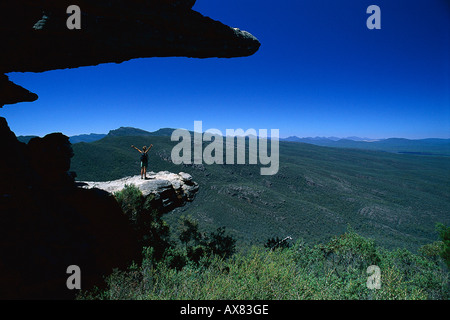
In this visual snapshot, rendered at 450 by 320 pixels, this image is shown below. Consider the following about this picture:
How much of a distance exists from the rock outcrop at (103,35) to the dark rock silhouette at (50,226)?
3.76 meters

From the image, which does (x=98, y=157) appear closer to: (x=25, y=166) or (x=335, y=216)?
(x=25, y=166)

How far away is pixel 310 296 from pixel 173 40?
1482 cm

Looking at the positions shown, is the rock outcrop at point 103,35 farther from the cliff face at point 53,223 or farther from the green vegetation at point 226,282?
the green vegetation at point 226,282

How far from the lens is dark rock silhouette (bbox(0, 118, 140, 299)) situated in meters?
7.36

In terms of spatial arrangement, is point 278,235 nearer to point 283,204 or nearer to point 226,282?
point 283,204

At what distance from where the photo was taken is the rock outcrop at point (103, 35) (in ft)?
27.1

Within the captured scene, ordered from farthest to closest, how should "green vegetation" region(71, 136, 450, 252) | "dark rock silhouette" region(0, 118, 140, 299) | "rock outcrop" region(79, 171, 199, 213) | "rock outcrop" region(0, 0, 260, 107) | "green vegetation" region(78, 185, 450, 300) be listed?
"green vegetation" region(71, 136, 450, 252)
"rock outcrop" region(79, 171, 199, 213)
"rock outcrop" region(0, 0, 260, 107)
"green vegetation" region(78, 185, 450, 300)
"dark rock silhouette" region(0, 118, 140, 299)

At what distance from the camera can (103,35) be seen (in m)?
9.47

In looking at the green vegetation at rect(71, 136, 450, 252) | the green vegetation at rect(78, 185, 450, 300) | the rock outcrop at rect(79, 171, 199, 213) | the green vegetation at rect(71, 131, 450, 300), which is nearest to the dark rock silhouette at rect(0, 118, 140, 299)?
the green vegetation at rect(78, 185, 450, 300)

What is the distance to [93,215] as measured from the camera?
12031 millimetres

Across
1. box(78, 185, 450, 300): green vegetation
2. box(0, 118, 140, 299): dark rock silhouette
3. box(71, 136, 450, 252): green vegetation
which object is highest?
box(0, 118, 140, 299): dark rock silhouette

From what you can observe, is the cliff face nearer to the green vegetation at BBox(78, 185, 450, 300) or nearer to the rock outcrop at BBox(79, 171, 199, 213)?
the rock outcrop at BBox(79, 171, 199, 213)

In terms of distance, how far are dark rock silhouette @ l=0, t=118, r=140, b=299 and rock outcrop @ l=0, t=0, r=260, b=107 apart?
3.76 meters
